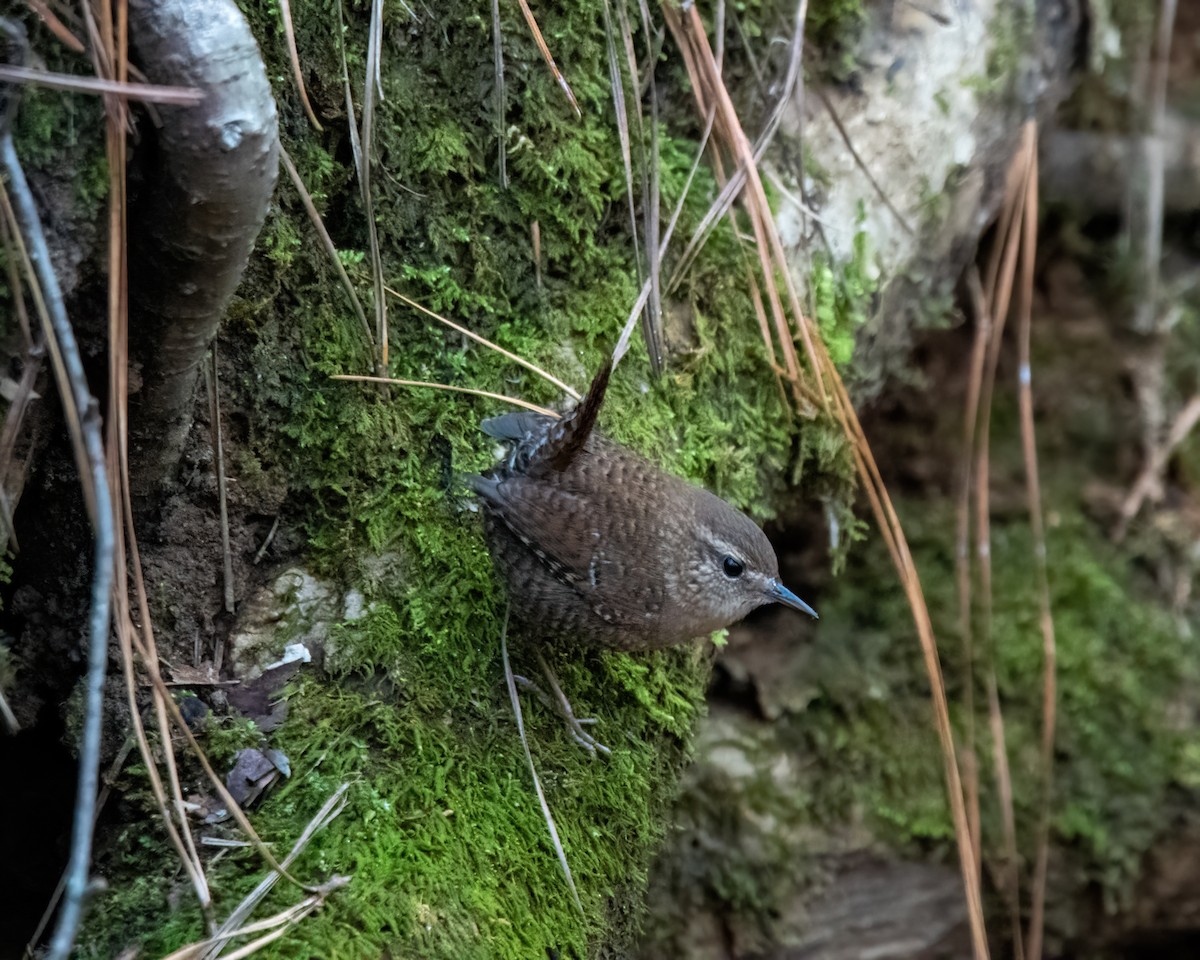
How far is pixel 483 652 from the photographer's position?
2289mm

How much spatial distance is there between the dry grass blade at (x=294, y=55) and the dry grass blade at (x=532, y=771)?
3.79ft

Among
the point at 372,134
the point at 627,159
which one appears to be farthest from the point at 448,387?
the point at 627,159

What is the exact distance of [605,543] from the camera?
2402 millimetres

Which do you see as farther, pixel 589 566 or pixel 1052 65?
pixel 1052 65

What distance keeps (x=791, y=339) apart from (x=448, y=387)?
37.2 inches

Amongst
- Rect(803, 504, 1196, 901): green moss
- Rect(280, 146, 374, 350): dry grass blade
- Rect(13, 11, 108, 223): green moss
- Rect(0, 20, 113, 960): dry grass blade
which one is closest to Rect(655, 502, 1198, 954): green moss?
Rect(803, 504, 1196, 901): green moss

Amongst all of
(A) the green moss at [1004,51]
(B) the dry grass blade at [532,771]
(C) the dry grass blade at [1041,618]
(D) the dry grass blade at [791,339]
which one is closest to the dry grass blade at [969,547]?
(C) the dry grass blade at [1041,618]

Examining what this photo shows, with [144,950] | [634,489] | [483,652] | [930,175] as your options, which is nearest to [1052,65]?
[930,175]

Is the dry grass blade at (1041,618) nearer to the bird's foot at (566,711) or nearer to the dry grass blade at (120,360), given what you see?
the bird's foot at (566,711)

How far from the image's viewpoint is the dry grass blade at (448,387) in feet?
7.38

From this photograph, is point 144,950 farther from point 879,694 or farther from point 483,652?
point 879,694

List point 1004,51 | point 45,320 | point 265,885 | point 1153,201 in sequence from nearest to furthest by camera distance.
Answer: point 45,320 < point 265,885 < point 1004,51 < point 1153,201

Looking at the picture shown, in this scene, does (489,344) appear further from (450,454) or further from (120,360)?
(120,360)

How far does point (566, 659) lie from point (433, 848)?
1.88 feet
